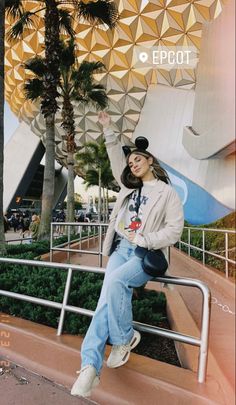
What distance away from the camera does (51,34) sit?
462 cm

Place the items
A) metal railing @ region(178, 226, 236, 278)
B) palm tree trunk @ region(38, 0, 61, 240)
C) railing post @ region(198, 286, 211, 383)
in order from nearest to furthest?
metal railing @ region(178, 226, 236, 278) < railing post @ region(198, 286, 211, 383) < palm tree trunk @ region(38, 0, 61, 240)

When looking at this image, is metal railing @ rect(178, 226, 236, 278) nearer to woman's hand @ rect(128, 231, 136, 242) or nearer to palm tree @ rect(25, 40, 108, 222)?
woman's hand @ rect(128, 231, 136, 242)

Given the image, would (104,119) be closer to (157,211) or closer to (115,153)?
(115,153)

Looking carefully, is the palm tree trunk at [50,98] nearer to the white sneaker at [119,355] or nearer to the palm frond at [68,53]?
the palm frond at [68,53]

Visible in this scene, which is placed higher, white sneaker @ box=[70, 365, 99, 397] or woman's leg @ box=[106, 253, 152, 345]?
woman's leg @ box=[106, 253, 152, 345]

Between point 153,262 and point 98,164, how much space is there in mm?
974

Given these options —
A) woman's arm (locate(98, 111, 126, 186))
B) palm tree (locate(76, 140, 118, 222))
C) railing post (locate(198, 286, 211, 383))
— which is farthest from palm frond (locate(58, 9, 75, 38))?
railing post (locate(198, 286, 211, 383))

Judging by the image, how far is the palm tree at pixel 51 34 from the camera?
10.4ft

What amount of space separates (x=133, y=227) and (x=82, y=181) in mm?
864

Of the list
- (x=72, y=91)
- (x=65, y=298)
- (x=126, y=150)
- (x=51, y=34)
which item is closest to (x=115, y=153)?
(x=126, y=150)

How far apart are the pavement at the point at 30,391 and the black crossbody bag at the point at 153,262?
1031 mm

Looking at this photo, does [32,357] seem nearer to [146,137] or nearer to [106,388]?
[106,388]

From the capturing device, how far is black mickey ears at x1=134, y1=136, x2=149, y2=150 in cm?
152

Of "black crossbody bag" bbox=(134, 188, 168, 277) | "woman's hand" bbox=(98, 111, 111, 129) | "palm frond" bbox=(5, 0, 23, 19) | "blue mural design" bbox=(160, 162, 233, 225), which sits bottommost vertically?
"black crossbody bag" bbox=(134, 188, 168, 277)
